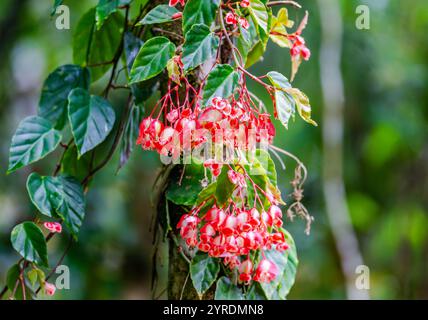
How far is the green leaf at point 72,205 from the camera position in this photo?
1002 millimetres

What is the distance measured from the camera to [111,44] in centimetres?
117

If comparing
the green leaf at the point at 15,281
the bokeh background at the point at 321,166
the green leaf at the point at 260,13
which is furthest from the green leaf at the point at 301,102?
the bokeh background at the point at 321,166

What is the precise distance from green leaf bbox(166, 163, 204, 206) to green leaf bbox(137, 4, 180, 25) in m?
0.24

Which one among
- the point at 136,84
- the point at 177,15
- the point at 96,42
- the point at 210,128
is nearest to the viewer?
the point at 210,128

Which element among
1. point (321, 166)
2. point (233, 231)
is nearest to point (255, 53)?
point (233, 231)

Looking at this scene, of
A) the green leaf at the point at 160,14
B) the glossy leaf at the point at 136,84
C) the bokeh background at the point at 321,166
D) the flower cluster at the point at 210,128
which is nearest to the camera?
the flower cluster at the point at 210,128

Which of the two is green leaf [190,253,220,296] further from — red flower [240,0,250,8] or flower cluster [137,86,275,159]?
red flower [240,0,250,8]

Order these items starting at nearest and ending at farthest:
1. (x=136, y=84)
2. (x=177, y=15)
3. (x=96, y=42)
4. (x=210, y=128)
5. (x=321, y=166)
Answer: (x=210, y=128), (x=177, y=15), (x=136, y=84), (x=96, y=42), (x=321, y=166)

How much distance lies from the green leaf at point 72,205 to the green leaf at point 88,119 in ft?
0.28

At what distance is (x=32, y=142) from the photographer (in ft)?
3.32

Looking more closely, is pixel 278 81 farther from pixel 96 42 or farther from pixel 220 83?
pixel 96 42

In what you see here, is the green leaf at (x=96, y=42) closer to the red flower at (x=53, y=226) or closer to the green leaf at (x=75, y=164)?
the green leaf at (x=75, y=164)

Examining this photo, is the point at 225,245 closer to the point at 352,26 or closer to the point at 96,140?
the point at 96,140

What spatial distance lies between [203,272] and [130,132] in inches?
11.9
